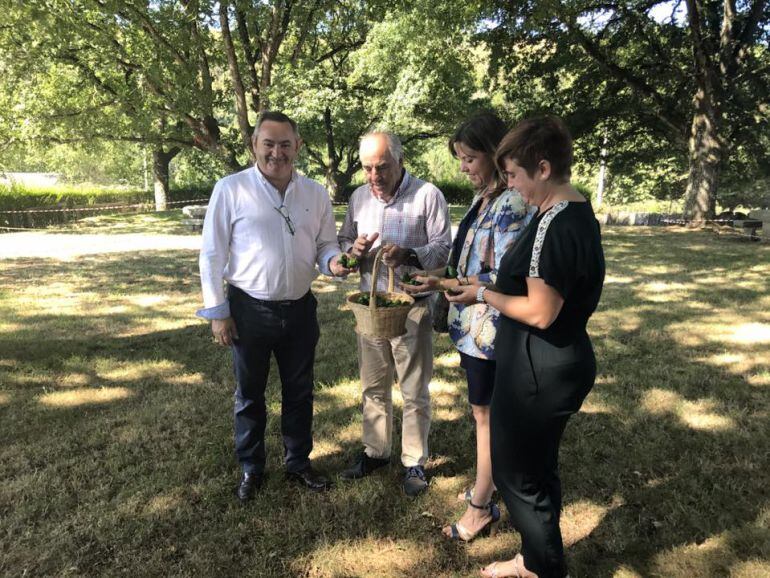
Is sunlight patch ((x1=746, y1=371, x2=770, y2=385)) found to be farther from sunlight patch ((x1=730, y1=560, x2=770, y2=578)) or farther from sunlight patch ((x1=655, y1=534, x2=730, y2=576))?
sunlight patch ((x1=730, y1=560, x2=770, y2=578))

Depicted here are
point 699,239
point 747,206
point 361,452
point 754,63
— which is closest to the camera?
point 361,452

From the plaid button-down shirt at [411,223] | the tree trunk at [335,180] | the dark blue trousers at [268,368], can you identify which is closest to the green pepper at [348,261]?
the plaid button-down shirt at [411,223]

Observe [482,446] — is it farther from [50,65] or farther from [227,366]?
[50,65]

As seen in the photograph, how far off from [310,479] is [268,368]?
0.73 m

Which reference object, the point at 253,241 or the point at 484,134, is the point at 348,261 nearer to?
the point at 253,241

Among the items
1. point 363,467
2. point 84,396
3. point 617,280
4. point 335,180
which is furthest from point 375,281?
point 335,180

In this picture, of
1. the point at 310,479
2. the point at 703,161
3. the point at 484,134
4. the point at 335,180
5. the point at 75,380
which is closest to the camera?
the point at 484,134

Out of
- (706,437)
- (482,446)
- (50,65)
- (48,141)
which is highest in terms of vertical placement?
(50,65)

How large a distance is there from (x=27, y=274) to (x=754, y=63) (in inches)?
768

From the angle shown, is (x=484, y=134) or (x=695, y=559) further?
(x=695, y=559)

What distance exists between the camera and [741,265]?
9.70m

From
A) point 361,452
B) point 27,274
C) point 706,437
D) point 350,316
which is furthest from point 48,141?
point 706,437

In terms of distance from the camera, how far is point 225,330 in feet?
9.12

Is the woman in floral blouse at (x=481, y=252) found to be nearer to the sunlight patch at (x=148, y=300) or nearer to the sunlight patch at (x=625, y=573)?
the sunlight patch at (x=625, y=573)
